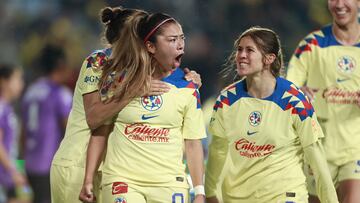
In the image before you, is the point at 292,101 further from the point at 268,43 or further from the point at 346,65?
the point at 346,65

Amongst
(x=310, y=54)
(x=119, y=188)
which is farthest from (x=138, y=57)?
(x=310, y=54)

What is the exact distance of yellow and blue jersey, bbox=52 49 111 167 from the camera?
7625 millimetres

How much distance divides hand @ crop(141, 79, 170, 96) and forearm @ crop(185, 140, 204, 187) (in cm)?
40

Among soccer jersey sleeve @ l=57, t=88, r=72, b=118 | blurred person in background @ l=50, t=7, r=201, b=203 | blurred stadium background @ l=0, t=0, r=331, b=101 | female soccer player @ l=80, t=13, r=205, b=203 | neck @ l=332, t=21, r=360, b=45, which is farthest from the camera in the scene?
blurred stadium background @ l=0, t=0, r=331, b=101

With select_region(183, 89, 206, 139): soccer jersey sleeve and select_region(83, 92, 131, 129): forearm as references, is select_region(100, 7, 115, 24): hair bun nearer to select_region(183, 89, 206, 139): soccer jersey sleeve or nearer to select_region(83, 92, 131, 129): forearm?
select_region(83, 92, 131, 129): forearm

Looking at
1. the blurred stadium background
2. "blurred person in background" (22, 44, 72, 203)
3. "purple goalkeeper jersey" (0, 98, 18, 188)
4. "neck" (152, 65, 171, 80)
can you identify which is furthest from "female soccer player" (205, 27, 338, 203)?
the blurred stadium background

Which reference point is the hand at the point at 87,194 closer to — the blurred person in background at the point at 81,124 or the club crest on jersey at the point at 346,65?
the blurred person in background at the point at 81,124

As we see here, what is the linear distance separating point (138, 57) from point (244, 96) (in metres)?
0.87

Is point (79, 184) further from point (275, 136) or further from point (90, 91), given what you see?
point (275, 136)

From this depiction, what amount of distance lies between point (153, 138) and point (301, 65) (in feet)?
7.05

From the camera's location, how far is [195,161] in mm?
7363

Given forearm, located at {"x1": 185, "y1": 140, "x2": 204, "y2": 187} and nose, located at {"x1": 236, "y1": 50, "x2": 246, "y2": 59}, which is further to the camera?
nose, located at {"x1": 236, "y1": 50, "x2": 246, "y2": 59}

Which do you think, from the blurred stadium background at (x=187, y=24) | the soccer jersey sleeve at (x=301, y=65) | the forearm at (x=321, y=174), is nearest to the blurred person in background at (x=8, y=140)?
the blurred stadium background at (x=187, y=24)

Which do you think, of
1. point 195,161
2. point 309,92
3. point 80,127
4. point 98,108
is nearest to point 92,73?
point 98,108
